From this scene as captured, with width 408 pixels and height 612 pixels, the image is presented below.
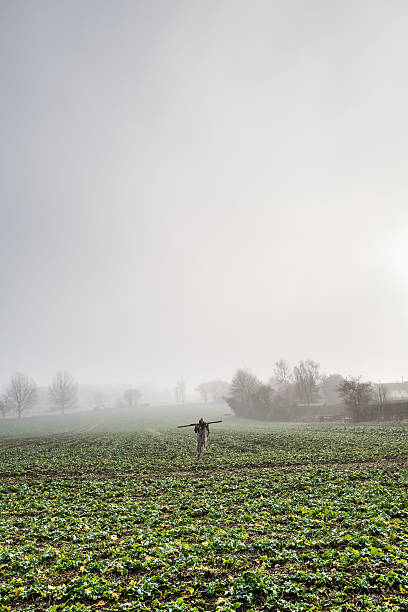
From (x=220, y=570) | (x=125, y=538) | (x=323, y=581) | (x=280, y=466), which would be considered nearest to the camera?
(x=323, y=581)

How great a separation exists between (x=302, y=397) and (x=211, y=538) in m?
107

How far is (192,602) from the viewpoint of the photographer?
8.60 metres

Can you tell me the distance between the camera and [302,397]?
365ft

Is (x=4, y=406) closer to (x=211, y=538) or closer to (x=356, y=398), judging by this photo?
(x=356, y=398)

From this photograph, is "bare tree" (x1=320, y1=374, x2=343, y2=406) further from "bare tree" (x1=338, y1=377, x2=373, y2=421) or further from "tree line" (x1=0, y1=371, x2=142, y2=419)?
"tree line" (x1=0, y1=371, x2=142, y2=419)

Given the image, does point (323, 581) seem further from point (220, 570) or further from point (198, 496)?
point (198, 496)

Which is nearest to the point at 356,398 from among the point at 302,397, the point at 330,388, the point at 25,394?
the point at 302,397

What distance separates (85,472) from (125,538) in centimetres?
1714

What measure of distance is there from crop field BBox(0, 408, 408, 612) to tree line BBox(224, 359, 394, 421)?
150 ft

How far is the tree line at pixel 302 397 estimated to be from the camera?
6794 cm

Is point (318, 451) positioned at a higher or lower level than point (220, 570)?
lower

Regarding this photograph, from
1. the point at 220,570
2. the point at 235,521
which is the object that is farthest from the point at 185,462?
the point at 220,570

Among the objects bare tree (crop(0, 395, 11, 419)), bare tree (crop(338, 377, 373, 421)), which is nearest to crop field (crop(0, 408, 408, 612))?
bare tree (crop(338, 377, 373, 421))

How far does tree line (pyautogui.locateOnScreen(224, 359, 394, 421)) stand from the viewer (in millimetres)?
67938
